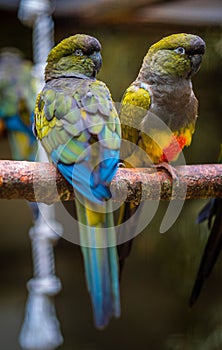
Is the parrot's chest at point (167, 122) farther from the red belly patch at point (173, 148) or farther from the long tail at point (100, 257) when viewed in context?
the long tail at point (100, 257)

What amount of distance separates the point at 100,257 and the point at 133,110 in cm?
19

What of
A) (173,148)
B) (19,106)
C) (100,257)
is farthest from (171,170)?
(19,106)

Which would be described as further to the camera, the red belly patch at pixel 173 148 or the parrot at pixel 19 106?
the parrot at pixel 19 106

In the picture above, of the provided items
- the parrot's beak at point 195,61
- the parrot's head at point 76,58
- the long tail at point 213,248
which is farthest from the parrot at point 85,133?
the long tail at point 213,248

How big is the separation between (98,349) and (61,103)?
0.93m

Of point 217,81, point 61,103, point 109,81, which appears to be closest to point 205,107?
point 217,81

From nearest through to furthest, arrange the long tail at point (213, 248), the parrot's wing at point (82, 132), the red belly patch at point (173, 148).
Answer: the parrot's wing at point (82, 132) < the red belly patch at point (173, 148) < the long tail at point (213, 248)

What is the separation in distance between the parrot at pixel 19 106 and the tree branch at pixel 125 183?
192 mm

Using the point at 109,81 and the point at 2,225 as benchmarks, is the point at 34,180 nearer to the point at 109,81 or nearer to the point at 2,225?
the point at 109,81

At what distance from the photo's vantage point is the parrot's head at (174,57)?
620mm

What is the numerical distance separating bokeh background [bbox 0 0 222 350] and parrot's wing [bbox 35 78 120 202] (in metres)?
0.10

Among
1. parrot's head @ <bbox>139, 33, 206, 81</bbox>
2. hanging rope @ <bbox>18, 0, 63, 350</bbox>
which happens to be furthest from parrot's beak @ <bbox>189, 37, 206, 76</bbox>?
hanging rope @ <bbox>18, 0, 63, 350</bbox>

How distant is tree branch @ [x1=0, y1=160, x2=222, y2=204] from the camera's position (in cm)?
63

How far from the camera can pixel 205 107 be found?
0.97 m
